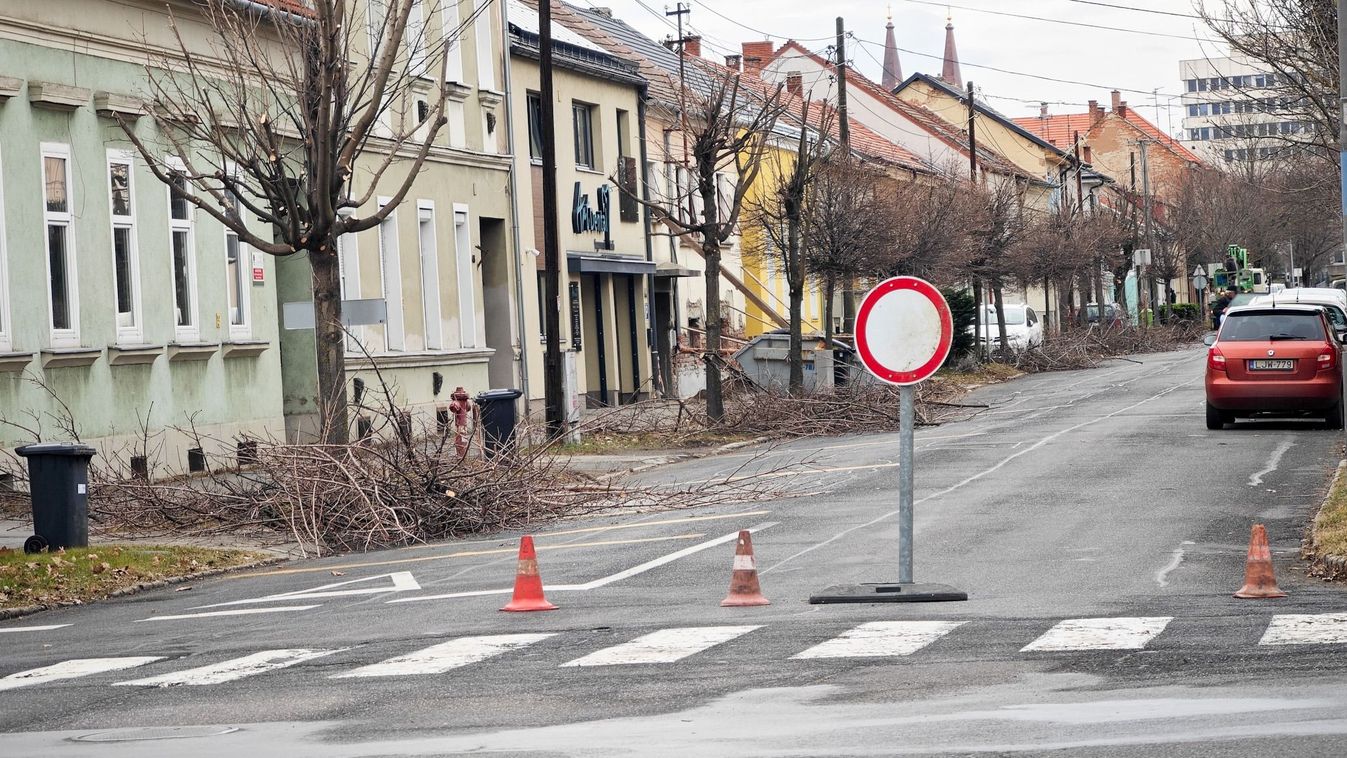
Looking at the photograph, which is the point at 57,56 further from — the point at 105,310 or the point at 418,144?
the point at 418,144

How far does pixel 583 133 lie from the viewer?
39.8 metres

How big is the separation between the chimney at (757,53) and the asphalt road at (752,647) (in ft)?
181

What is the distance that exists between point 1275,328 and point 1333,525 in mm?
12178

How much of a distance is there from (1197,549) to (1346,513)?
1241 millimetres

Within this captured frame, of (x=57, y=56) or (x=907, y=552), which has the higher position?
(x=57, y=56)

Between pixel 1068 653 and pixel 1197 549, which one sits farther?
pixel 1197 549

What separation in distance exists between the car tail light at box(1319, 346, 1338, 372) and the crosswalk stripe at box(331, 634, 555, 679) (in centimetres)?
1718

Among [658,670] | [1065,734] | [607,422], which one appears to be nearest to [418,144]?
[607,422]

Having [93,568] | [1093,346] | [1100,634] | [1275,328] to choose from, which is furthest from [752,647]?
[1093,346]

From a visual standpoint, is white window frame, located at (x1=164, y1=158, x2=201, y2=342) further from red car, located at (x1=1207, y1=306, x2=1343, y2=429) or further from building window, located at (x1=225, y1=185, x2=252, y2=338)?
red car, located at (x1=1207, y1=306, x2=1343, y2=429)

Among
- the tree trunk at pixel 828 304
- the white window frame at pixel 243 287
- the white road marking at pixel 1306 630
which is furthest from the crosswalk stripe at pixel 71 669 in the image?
the tree trunk at pixel 828 304

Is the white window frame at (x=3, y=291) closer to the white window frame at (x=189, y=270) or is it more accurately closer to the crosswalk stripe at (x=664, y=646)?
the white window frame at (x=189, y=270)

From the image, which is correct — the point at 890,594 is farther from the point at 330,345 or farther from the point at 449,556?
the point at 330,345

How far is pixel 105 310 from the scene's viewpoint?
72.0 ft
